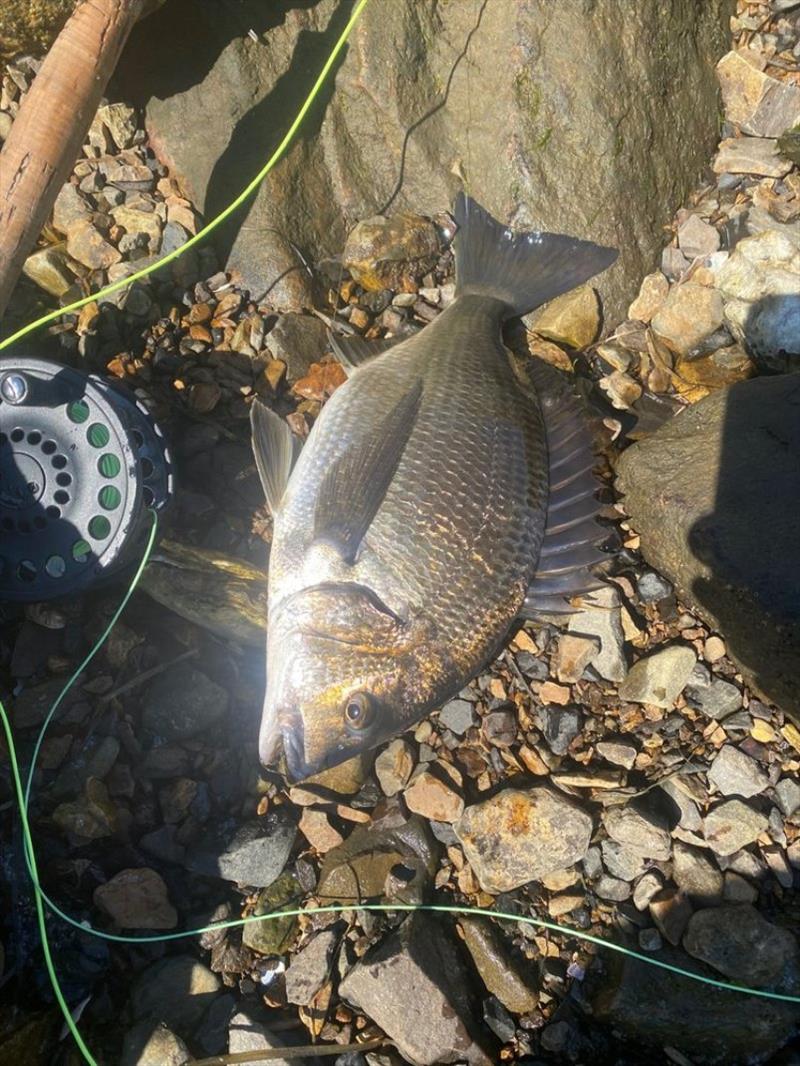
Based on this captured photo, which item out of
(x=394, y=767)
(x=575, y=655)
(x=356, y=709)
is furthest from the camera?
(x=575, y=655)

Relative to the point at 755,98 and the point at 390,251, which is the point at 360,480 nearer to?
the point at 390,251

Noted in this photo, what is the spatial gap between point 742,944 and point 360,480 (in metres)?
2.47

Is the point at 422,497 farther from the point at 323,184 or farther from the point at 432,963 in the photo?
the point at 323,184

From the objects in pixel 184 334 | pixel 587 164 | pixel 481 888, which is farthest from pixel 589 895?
pixel 587 164

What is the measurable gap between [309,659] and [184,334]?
6.98 ft

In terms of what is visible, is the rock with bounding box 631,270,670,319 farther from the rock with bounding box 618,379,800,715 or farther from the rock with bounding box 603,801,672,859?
the rock with bounding box 603,801,672,859

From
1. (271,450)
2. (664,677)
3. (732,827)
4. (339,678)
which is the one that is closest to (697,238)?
(664,677)

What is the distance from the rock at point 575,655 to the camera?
12.6ft

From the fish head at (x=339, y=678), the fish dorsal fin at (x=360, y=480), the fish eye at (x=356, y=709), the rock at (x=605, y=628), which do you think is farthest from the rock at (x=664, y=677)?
the fish dorsal fin at (x=360, y=480)

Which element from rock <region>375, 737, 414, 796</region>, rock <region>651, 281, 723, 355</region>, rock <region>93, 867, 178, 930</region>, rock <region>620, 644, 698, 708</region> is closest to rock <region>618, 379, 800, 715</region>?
rock <region>620, 644, 698, 708</region>

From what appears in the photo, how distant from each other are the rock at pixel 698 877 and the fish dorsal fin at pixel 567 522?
121 centimetres

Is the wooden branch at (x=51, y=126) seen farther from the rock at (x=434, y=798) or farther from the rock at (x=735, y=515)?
the rock at (x=735, y=515)

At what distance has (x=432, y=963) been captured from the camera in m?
3.38

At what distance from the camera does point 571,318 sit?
4336 mm
